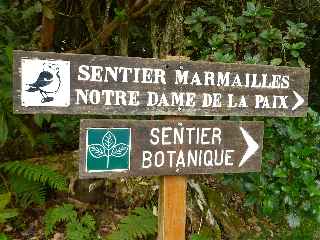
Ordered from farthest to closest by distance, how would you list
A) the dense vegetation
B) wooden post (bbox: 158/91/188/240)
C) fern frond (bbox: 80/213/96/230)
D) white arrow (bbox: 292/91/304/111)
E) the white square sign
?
fern frond (bbox: 80/213/96/230) < the dense vegetation < white arrow (bbox: 292/91/304/111) < wooden post (bbox: 158/91/188/240) < the white square sign

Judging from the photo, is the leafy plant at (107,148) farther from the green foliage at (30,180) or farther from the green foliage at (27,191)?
the green foliage at (27,191)

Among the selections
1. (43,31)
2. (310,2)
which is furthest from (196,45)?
(310,2)

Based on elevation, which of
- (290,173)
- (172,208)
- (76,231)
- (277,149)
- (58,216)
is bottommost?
(76,231)

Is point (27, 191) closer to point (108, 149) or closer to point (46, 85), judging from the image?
point (108, 149)

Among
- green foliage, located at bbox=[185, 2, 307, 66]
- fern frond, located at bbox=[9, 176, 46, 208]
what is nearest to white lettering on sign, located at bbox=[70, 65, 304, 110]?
green foliage, located at bbox=[185, 2, 307, 66]

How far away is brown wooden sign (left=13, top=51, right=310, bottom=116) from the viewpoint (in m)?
2.11

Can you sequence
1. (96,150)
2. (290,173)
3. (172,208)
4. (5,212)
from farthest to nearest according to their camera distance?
1. (5,212)
2. (290,173)
3. (172,208)
4. (96,150)

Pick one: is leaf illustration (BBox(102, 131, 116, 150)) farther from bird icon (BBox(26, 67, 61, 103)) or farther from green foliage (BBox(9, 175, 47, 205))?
green foliage (BBox(9, 175, 47, 205))

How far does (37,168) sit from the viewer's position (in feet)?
12.9

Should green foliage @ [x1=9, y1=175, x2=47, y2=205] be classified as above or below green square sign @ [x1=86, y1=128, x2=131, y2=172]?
below

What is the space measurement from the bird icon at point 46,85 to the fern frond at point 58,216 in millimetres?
1844

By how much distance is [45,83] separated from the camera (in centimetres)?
210

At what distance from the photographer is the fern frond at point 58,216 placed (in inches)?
145

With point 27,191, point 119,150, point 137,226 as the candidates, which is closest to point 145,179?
point 137,226
